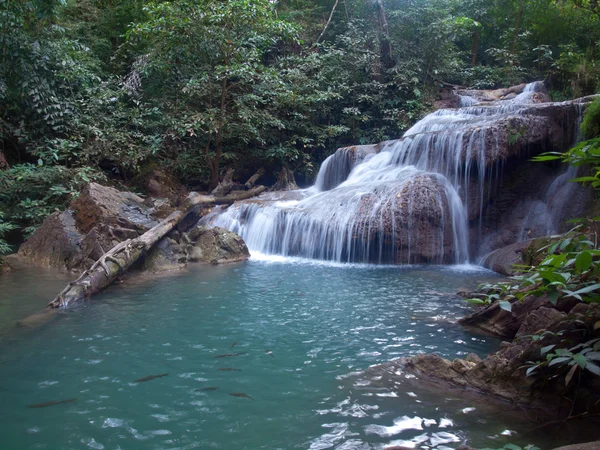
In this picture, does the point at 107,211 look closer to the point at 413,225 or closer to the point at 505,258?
the point at 413,225

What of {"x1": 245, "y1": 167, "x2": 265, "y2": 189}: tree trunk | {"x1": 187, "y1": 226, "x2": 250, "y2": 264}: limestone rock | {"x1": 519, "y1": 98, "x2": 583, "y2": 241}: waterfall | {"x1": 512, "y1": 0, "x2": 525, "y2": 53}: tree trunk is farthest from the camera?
{"x1": 512, "y1": 0, "x2": 525, "y2": 53}: tree trunk

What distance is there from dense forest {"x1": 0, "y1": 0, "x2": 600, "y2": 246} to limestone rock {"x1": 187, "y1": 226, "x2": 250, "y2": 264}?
3803 mm

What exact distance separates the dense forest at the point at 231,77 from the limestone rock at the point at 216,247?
12.5 feet

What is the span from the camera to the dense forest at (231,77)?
11336 mm

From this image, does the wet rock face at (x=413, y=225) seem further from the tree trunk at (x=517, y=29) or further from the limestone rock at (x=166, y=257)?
the tree trunk at (x=517, y=29)

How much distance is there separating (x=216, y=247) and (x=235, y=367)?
6.12m

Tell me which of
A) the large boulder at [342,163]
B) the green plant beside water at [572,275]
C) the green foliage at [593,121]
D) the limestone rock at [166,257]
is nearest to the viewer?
the green plant beside water at [572,275]

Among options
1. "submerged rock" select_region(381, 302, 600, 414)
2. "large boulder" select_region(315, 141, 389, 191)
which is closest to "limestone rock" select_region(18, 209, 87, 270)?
"submerged rock" select_region(381, 302, 600, 414)

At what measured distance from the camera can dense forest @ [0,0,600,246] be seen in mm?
11336

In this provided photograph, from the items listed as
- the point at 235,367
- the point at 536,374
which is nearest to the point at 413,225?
the point at 235,367

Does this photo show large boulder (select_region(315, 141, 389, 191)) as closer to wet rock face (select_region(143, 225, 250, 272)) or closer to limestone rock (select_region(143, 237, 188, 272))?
wet rock face (select_region(143, 225, 250, 272))

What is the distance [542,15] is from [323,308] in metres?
17.6

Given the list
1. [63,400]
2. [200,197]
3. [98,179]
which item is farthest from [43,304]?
[98,179]

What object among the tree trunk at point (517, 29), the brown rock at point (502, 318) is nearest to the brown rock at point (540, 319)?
the brown rock at point (502, 318)
